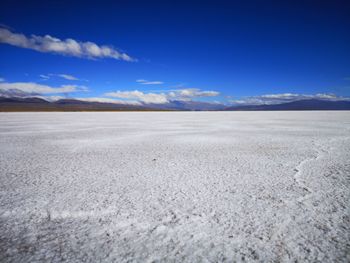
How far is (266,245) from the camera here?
1.55 m

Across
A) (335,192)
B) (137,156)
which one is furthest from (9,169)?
(335,192)

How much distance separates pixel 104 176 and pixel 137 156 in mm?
1267

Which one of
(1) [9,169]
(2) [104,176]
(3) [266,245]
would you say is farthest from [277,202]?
(1) [9,169]

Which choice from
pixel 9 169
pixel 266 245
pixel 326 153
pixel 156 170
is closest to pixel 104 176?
pixel 156 170

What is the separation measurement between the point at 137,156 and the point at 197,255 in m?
3.06

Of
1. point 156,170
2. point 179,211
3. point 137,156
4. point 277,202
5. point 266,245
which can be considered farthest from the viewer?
Result: point 137,156

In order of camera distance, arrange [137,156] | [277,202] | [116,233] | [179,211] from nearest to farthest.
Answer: [116,233]
[179,211]
[277,202]
[137,156]

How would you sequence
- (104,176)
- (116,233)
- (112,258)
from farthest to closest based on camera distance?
(104,176) < (116,233) < (112,258)

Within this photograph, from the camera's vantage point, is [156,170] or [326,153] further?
[326,153]

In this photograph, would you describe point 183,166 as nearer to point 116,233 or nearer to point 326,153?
point 116,233

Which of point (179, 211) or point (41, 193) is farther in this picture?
point (41, 193)

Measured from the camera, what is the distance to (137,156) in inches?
171

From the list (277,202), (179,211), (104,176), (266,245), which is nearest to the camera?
Result: (266,245)

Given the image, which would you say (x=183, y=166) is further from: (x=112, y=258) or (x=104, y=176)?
(x=112, y=258)
